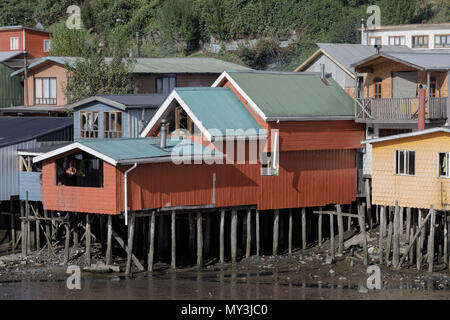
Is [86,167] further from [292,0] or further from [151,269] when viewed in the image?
[292,0]

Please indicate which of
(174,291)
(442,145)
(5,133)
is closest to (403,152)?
(442,145)

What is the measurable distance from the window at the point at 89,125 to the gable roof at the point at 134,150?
6.95 meters

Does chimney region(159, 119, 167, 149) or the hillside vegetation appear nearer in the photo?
chimney region(159, 119, 167, 149)

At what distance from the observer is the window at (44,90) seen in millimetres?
61594

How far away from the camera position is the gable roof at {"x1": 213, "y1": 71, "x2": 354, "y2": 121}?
1673 inches

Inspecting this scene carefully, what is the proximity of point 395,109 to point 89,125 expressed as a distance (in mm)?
14762

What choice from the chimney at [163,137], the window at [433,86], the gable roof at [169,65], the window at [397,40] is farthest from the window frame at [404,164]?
the window at [397,40]

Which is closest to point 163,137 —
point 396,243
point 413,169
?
point 413,169

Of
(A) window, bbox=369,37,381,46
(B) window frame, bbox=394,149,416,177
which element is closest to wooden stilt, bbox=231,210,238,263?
(B) window frame, bbox=394,149,416,177

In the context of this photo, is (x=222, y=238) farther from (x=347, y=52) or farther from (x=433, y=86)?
(x=347, y=52)

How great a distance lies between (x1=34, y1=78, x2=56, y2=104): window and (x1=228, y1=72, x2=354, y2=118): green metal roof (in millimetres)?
20477

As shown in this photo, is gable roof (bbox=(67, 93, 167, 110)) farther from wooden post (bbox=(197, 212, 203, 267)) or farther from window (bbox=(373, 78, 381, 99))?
window (bbox=(373, 78, 381, 99))

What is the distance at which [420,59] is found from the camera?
4284 centimetres

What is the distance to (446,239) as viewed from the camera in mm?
37594
